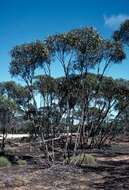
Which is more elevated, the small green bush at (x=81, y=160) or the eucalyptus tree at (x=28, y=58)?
the eucalyptus tree at (x=28, y=58)

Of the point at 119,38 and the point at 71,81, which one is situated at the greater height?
the point at 119,38

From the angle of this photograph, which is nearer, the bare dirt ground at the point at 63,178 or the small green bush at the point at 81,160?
the bare dirt ground at the point at 63,178

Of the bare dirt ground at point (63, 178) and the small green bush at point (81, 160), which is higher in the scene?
the small green bush at point (81, 160)

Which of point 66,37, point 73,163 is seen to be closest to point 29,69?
point 66,37

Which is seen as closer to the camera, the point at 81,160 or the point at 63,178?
the point at 63,178

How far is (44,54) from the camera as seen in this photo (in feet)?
71.8

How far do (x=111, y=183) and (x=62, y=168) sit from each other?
4467 mm

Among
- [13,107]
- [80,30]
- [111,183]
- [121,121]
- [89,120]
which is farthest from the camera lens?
[121,121]

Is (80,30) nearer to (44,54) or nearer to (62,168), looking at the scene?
(44,54)

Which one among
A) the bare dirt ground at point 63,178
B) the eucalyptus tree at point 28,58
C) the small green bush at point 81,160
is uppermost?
the eucalyptus tree at point 28,58

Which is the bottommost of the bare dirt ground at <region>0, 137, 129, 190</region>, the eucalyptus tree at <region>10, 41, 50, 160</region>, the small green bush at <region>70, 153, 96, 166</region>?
the bare dirt ground at <region>0, 137, 129, 190</region>

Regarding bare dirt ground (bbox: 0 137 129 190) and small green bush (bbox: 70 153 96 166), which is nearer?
bare dirt ground (bbox: 0 137 129 190)

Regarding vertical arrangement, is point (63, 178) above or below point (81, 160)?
below

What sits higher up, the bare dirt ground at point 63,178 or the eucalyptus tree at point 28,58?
the eucalyptus tree at point 28,58
